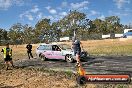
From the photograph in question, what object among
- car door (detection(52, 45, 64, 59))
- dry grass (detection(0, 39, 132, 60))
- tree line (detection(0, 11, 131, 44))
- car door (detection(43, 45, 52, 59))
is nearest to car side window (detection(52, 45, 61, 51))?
car door (detection(52, 45, 64, 59))

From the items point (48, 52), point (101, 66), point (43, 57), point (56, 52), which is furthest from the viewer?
point (43, 57)

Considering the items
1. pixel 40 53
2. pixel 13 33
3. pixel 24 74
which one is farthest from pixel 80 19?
pixel 24 74

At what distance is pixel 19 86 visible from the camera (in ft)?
54.9

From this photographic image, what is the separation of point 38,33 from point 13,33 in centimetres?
1174

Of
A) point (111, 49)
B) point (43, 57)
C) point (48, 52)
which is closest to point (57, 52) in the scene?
point (48, 52)

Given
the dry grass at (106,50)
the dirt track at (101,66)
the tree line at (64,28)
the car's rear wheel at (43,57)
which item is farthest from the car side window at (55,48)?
the tree line at (64,28)

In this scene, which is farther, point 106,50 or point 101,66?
point 106,50

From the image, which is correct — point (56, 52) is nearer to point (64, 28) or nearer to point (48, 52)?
point (48, 52)

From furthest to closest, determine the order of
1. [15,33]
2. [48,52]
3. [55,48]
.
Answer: [15,33], [48,52], [55,48]

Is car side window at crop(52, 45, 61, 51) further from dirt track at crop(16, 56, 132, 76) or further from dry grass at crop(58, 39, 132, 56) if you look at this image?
dry grass at crop(58, 39, 132, 56)

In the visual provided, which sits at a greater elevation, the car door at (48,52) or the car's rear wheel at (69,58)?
the car door at (48,52)

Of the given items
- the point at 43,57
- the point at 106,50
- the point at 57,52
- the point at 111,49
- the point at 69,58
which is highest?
the point at 111,49

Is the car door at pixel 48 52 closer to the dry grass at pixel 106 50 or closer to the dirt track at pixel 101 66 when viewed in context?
the dirt track at pixel 101 66

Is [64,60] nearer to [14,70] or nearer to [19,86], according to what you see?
[14,70]
